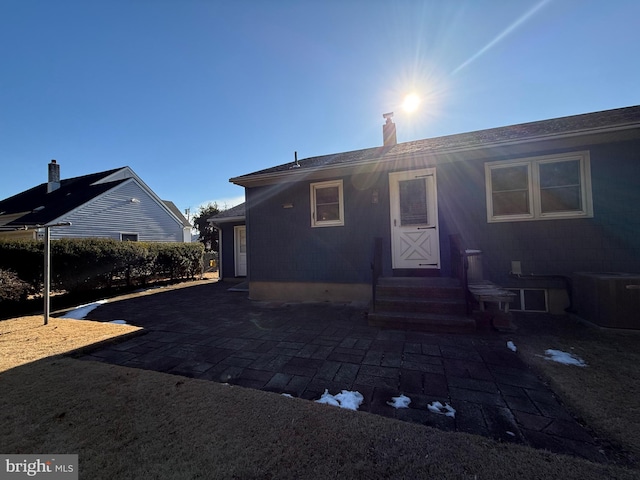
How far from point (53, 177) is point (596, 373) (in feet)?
81.5

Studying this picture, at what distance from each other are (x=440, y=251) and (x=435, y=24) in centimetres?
496

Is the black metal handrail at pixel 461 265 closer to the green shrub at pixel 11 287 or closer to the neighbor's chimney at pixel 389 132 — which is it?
the neighbor's chimney at pixel 389 132

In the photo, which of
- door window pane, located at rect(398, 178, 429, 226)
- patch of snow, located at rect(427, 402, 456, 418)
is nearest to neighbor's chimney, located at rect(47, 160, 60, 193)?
door window pane, located at rect(398, 178, 429, 226)

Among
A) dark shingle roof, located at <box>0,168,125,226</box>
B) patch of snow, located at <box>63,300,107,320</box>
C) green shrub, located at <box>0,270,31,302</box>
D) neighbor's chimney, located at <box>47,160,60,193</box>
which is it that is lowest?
patch of snow, located at <box>63,300,107,320</box>

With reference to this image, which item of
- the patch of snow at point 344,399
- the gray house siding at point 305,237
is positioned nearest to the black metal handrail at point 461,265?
the gray house siding at point 305,237

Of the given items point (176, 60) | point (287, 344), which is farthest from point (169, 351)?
point (176, 60)

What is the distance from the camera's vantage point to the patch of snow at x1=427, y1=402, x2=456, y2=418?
210 centimetres

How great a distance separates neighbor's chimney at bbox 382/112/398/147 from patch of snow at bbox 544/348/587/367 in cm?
627

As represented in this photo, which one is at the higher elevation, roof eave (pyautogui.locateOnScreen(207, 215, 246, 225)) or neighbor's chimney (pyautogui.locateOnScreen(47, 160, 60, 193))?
neighbor's chimney (pyautogui.locateOnScreen(47, 160, 60, 193))

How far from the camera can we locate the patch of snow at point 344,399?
2234 millimetres

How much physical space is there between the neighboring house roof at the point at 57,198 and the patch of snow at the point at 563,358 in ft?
58.4

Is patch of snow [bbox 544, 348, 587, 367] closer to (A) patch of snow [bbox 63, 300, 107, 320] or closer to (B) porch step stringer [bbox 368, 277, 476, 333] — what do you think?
(B) porch step stringer [bbox 368, 277, 476, 333]

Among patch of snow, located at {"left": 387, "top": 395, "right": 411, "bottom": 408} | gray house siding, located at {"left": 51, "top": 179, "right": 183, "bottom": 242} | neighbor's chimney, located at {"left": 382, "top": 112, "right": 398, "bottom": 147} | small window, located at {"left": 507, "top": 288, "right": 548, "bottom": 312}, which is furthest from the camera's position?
gray house siding, located at {"left": 51, "top": 179, "right": 183, "bottom": 242}

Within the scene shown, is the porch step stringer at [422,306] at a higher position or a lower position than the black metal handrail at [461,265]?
lower
